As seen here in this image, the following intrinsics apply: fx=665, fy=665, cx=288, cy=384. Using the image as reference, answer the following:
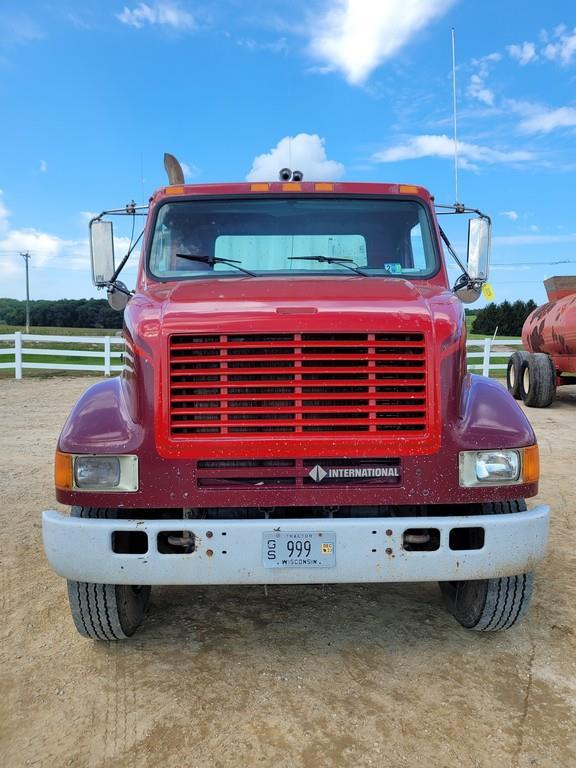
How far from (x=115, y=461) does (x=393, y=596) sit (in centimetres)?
194

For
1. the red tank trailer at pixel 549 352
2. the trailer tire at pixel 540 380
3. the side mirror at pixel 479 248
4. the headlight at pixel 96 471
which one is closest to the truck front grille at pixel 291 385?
the headlight at pixel 96 471

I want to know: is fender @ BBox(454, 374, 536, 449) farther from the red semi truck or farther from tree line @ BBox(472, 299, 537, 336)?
tree line @ BBox(472, 299, 537, 336)

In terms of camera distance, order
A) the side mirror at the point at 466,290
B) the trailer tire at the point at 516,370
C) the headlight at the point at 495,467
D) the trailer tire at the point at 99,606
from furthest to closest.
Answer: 1. the trailer tire at the point at 516,370
2. the side mirror at the point at 466,290
3. the trailer tire at the point at 99,606
4. the headlight at the point at 495,467

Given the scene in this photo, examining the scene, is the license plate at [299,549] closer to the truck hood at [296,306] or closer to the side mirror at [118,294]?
the truck hood at [296,306]

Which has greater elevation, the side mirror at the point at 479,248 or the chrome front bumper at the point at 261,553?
the side mirror at the point at 479,248

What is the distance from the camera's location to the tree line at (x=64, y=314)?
48.8 m

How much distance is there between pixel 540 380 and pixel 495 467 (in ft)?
32.4

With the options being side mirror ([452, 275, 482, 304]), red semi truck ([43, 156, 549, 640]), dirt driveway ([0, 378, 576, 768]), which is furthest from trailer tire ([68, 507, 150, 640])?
side mirror ([452, 275, 482, 304])

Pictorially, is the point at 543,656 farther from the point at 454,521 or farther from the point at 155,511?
the point at 155,511

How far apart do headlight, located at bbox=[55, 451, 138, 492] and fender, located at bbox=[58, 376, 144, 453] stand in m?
0.04

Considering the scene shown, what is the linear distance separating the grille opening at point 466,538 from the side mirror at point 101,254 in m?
2.74

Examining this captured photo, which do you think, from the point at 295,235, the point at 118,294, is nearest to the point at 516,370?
the point at 295,235

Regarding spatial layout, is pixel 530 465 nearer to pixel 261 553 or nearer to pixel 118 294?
pixel 261 553

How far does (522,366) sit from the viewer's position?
1269 cm
